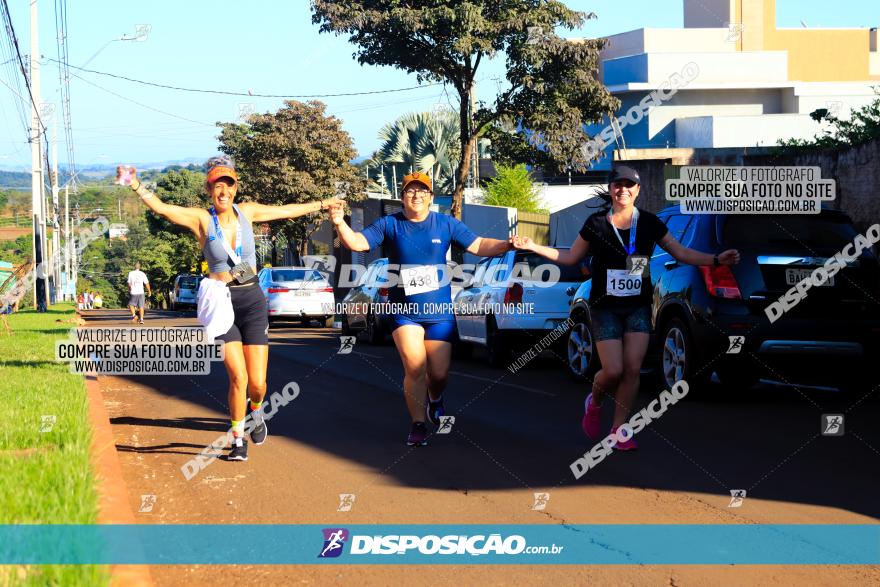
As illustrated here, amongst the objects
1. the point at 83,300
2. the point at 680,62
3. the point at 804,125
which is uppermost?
the point at 680,62

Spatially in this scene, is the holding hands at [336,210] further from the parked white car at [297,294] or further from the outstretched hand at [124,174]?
the parked white car at [297,294]

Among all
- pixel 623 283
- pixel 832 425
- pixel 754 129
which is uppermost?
pixel 754 129

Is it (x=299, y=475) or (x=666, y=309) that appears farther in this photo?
(x=666, y=309)

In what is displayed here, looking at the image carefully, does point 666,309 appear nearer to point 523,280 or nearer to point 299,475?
point 523,280

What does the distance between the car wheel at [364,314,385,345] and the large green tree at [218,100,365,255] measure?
22.7 meters

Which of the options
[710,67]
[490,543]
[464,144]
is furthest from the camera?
[710,67]

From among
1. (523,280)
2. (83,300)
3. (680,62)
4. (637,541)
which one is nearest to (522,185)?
(680,62)

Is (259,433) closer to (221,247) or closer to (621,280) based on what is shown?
(221,247)

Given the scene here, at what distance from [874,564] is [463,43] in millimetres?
21330

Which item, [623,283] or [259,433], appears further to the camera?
[259,433]

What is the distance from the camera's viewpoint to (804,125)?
42.5 m

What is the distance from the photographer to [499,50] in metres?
26.9

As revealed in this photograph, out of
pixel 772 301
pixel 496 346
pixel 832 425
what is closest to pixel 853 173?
→ pixel 496 346

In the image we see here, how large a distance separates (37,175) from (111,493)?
4025 cm
